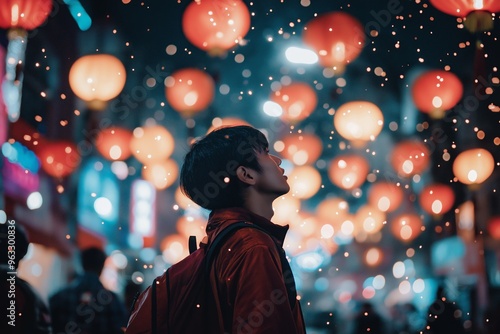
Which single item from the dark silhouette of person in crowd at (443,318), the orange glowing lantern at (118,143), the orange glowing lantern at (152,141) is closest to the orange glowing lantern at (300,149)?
the orange glowing lantern at (118,143)

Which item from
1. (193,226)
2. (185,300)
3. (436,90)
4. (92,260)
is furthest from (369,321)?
(185,300)

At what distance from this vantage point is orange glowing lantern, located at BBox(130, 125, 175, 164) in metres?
7.98

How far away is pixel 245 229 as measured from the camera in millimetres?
1856

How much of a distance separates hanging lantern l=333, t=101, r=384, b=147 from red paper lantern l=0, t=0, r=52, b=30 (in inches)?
134

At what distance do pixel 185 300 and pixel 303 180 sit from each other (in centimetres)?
943

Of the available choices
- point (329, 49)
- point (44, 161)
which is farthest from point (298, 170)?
point (329, 49)

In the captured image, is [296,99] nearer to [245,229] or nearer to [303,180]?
[303,180]

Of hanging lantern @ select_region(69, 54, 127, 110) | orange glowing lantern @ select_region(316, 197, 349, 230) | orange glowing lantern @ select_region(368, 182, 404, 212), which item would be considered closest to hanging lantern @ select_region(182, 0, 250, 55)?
hanging lantern @ select_region(69, 54, 127, 110)

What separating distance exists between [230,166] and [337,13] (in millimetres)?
3818

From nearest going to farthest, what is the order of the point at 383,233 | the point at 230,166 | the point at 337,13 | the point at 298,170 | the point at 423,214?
1. the point at 230,166
2. the point at 337,13
3. the point at 298,170
4. the point at 423,214
5. the point at 383,233

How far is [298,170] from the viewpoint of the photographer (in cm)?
1130

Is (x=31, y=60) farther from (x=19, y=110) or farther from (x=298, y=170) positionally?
(x=298, y=170)

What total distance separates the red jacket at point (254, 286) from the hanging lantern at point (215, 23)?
358cm

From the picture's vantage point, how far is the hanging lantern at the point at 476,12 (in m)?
4.63
